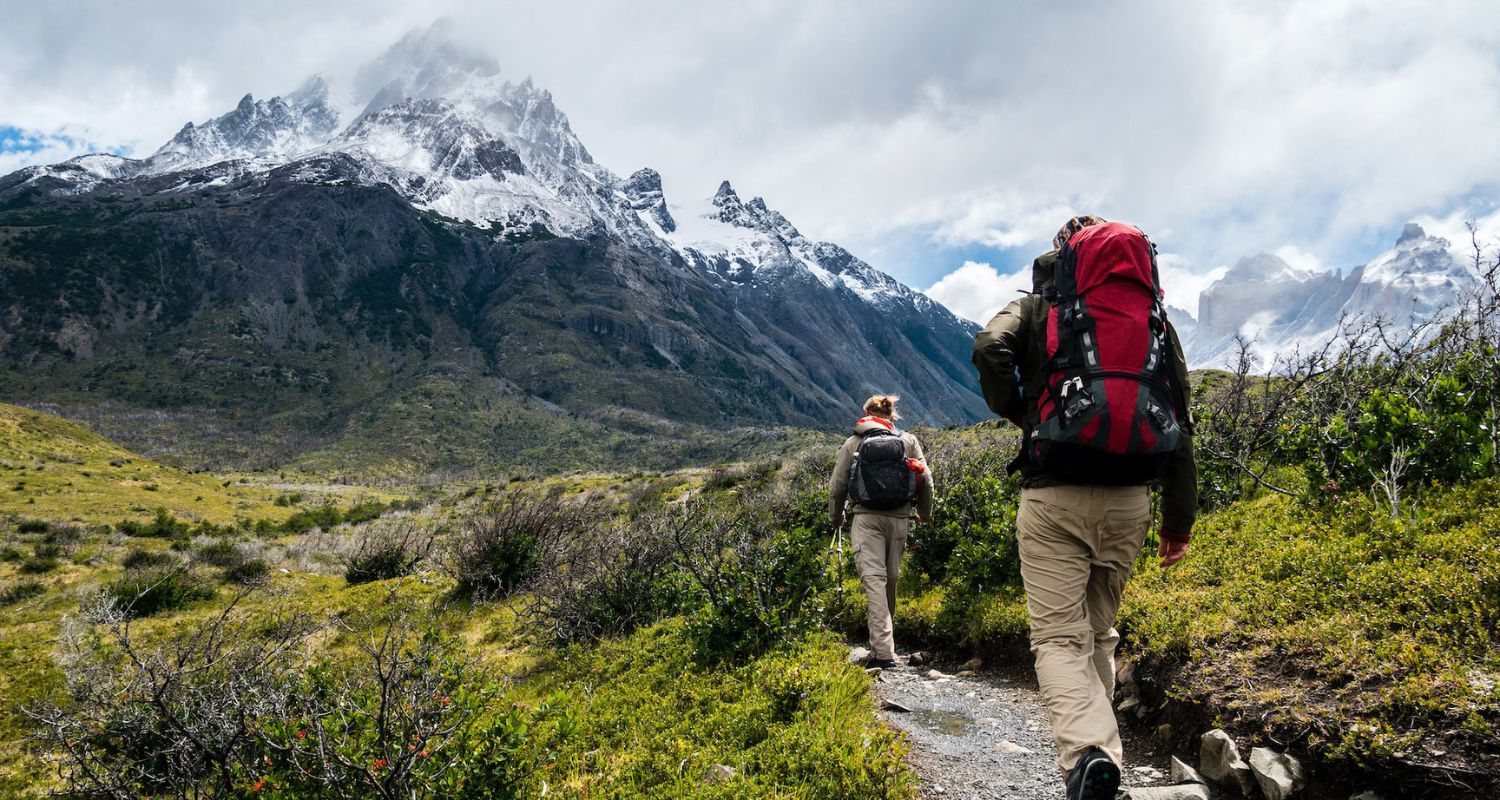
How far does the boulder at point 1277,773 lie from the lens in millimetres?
3025

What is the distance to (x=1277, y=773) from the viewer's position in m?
3.08

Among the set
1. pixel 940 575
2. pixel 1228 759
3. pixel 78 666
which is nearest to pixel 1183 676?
pixel 1228 759

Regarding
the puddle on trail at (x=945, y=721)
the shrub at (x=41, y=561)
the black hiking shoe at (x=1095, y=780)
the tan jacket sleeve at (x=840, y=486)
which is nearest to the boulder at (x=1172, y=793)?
the black hiking shoe at (x=1095, y=780)

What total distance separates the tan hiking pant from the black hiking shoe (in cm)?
318

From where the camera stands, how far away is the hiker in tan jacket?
19.3 feet

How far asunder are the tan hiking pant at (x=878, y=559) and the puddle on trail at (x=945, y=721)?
3.28 ft

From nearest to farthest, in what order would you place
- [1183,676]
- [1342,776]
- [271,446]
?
[1342,776], [1183,676], [271,446]

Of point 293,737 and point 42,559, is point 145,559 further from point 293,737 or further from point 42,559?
point 293,737

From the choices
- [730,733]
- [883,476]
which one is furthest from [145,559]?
[883,476]

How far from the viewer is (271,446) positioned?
10494cm

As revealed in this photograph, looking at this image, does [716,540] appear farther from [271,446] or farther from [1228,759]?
[271,446]

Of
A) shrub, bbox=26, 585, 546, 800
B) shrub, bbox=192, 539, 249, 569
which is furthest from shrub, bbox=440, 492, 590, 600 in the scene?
shrub, bbox=192, 539, 249, 569

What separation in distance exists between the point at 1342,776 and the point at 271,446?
130127 millimetres

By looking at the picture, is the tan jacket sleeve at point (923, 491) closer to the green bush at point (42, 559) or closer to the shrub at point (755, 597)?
the shrub at point (755, 597)
